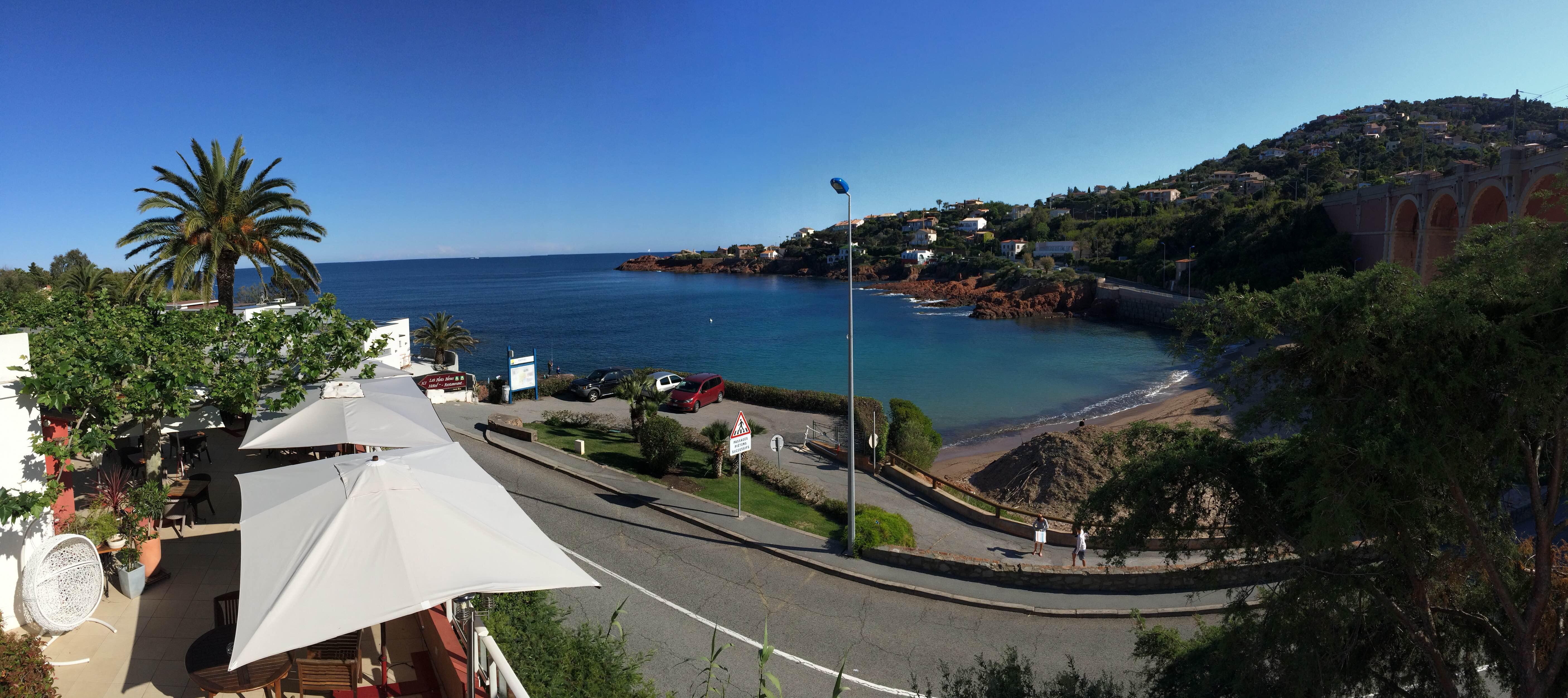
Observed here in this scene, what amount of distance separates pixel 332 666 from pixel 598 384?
81.1 ft

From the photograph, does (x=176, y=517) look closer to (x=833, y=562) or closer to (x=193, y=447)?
(x=193, y=447)

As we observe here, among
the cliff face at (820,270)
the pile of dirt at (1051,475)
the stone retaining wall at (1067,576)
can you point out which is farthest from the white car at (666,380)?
the cliff face at (820,270)

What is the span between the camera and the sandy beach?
25797 millimetres

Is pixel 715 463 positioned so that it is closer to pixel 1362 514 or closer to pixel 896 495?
pixel 896 495

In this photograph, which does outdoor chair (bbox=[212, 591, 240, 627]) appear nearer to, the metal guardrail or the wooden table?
the wooden table

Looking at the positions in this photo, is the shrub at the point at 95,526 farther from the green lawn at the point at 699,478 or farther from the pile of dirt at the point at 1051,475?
the pile of dirt at the point at 1051,475

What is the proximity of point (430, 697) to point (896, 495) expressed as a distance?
14.3 meters

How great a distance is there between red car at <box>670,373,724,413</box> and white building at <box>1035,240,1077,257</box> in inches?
4414

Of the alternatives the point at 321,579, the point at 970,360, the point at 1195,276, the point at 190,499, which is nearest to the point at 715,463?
the point at 190,499

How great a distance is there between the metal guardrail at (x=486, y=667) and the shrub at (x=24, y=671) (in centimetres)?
296

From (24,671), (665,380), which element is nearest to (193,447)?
(24,671)

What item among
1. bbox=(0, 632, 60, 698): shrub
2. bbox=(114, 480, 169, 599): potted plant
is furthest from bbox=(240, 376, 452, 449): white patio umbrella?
bbox=(0, 632, 60, 698): shrub

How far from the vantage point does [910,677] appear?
29.7ft

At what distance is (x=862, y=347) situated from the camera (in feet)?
201
